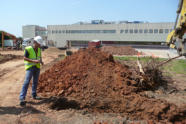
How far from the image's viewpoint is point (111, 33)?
41281 millimetres

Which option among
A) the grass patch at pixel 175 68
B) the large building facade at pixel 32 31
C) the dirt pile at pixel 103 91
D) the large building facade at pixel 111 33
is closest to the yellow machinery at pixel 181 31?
the dirt pile at pixel 103 91

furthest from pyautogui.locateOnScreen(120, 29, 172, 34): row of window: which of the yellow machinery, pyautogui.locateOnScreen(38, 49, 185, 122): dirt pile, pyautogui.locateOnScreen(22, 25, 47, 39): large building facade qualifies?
pyautogui.locateOnScreen(38, 49, 185, 122): dirt pile

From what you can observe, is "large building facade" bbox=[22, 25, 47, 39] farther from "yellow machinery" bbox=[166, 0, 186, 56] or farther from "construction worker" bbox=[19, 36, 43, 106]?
"yellow machinery" bbox=[166, 0, 186, 56]

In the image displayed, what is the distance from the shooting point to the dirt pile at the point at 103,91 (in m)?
4.26

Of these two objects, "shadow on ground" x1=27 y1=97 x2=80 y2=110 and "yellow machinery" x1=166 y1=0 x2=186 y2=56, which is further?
"yellow machinery" x1=166 y1=0 x2=186 y2=56

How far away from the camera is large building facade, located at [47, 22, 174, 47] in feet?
123

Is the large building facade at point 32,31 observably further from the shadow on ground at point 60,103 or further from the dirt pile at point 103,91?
the shadow on ground at point 60,103

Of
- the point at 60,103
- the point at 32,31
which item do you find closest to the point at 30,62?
the point at 60,103

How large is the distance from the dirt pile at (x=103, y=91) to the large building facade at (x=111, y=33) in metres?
32.9

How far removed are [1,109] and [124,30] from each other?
3828 cm

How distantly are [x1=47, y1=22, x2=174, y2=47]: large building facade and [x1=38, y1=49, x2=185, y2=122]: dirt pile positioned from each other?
32.9 m

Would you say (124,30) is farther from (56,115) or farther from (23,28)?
(56,115)

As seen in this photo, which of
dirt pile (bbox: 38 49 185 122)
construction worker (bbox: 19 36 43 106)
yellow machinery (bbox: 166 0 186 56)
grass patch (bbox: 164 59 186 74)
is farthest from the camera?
grass patch (bbox: 164 59 186 74)

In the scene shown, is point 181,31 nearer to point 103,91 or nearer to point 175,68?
point 103,91
